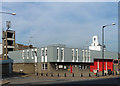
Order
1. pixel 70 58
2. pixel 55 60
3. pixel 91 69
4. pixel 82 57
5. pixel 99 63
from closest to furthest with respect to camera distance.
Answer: pixel 55 60
pixel 70 58
pixel 82 57
pixel 91 69
pixel 99 63

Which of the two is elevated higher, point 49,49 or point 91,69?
point 49,49

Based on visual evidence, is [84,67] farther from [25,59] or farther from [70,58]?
[25,59]

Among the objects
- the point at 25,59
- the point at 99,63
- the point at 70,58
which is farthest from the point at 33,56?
the point at 99,63

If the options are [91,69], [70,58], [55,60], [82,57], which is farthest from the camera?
[91,69]

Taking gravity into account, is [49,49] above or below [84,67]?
above

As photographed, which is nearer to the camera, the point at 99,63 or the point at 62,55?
the point at 62,55

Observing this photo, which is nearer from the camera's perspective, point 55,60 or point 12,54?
point 55,60

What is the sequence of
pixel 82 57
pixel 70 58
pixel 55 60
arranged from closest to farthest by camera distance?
pixel 55 60, pixel 70 58, pixel 82 57

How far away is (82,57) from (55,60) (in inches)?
373

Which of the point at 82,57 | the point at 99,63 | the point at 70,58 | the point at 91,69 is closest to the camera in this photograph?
the point at 70,58

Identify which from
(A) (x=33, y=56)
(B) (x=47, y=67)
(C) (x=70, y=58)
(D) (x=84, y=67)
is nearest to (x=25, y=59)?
(A) (x=33, y=56)

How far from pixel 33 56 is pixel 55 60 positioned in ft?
24.2

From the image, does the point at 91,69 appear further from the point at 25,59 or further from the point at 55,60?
the point at 25,59

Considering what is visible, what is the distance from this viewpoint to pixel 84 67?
178 ft
